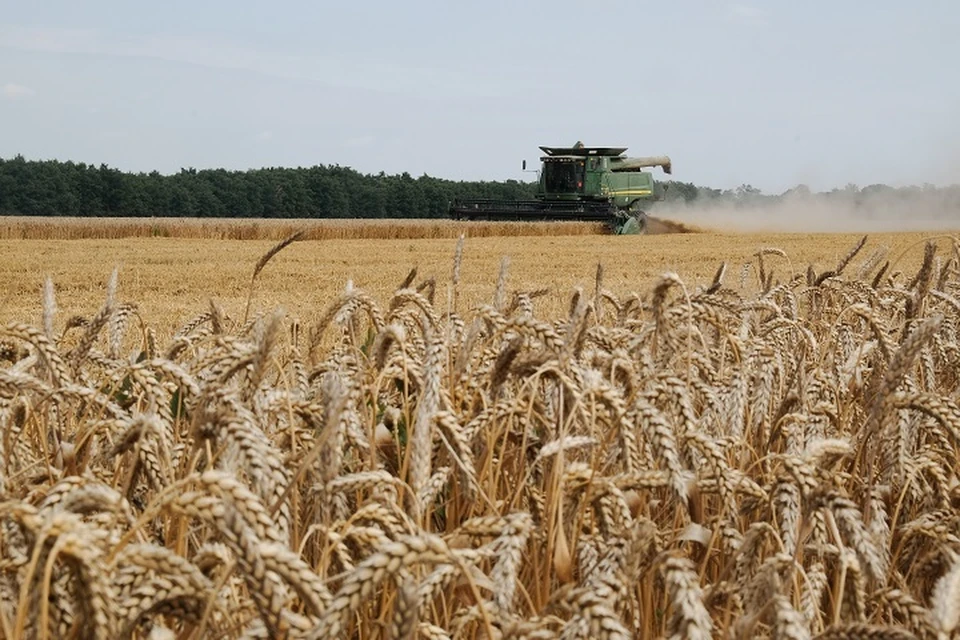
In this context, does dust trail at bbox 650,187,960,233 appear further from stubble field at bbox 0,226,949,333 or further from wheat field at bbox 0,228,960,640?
wheat field at bbox 0,228,960,640

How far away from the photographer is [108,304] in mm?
2545

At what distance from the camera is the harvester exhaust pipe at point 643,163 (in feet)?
129

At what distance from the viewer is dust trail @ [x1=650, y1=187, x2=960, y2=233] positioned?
4500 centimetres

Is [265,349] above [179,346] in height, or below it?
above

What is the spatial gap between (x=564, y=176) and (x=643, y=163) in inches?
253

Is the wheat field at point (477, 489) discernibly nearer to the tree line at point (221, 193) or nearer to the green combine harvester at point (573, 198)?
the green combine harvester at point (573, 198)

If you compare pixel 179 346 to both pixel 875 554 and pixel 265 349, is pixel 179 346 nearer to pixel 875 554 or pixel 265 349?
pixel 265 349

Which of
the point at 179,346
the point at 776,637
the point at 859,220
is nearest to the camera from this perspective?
the point at 776,637

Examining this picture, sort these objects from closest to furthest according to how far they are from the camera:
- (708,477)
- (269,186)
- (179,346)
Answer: (708,477) < (179,346) < (269,186)

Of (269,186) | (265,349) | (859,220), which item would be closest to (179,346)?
(265,349)

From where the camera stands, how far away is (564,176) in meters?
37.0

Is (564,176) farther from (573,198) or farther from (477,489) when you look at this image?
(477,489)

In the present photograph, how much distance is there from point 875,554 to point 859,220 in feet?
155

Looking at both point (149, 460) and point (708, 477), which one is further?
point (708, 477)
